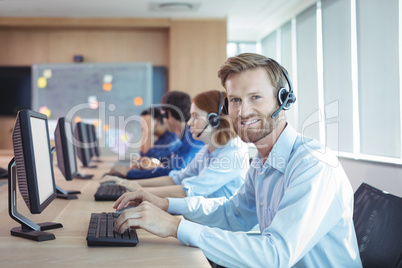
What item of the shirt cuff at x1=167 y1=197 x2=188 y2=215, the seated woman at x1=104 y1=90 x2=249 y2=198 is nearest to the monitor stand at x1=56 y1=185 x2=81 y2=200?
the seated woman at x1=104 y1=90 x2=249 y2=198

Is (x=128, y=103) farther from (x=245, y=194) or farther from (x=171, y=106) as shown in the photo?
(x=245, y=194)

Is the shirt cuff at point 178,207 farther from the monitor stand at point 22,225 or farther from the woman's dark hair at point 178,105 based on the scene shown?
the woman's dark hair at point 178,105

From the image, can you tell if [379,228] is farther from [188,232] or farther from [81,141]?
[81,141]

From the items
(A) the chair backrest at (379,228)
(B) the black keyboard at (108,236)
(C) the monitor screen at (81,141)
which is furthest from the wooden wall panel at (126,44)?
(B) the black keyboard at (108,236)

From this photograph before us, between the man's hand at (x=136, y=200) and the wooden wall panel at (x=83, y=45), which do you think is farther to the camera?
the wooden wall panel at (x=83, y=45)

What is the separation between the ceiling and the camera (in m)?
5.75

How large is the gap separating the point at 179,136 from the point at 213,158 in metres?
1.19

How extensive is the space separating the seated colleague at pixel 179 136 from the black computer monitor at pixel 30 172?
163cm

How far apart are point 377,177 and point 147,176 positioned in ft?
6.40

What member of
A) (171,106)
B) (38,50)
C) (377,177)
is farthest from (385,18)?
(38,50)

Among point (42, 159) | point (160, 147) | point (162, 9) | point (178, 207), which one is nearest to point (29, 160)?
point (42, 159)

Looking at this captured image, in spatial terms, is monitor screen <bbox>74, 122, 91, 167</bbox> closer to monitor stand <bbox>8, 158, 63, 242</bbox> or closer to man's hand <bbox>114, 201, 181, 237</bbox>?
monitor stand <bbox>8, 158, 63, 242</bbox>

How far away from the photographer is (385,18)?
12.1 feet

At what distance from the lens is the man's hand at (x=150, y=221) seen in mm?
1137
